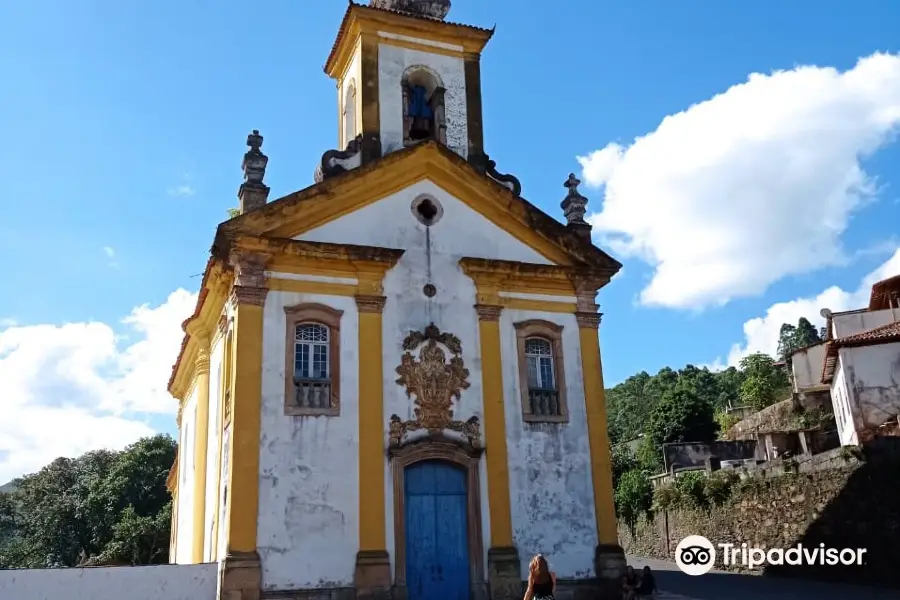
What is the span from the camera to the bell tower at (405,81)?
58.0 feet

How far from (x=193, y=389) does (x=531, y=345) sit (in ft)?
30.0

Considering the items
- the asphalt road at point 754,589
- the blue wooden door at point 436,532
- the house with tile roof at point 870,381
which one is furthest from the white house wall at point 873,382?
the blue wooden door at point 436,532

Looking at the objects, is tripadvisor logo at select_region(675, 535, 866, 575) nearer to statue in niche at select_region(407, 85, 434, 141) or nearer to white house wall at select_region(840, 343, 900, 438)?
Answer: white house wall at select_region(840, 343, 900, 438)

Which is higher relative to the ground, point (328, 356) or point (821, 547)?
point (328, 356)

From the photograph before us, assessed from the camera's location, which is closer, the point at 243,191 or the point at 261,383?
the point at 261,383

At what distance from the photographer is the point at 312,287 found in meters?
15.1

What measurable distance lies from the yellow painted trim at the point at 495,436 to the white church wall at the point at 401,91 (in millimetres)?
4566

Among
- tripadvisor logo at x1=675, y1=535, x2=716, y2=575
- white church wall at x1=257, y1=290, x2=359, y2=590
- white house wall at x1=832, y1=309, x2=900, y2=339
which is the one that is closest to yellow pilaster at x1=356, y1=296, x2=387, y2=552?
white church wall at x1=257, y1=290, x2=359, y2=590

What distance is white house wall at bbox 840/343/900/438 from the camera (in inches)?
837

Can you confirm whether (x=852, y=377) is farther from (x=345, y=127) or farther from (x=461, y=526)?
(x=345, y=127)

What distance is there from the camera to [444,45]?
62.0ft

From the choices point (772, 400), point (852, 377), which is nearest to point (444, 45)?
point (852, 377)

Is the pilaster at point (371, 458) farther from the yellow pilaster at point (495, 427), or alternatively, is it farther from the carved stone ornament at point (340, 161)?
the carved stone ornament at point (340, 161)

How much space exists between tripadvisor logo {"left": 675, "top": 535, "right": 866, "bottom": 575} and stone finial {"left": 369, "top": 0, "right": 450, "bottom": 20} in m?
15.3
